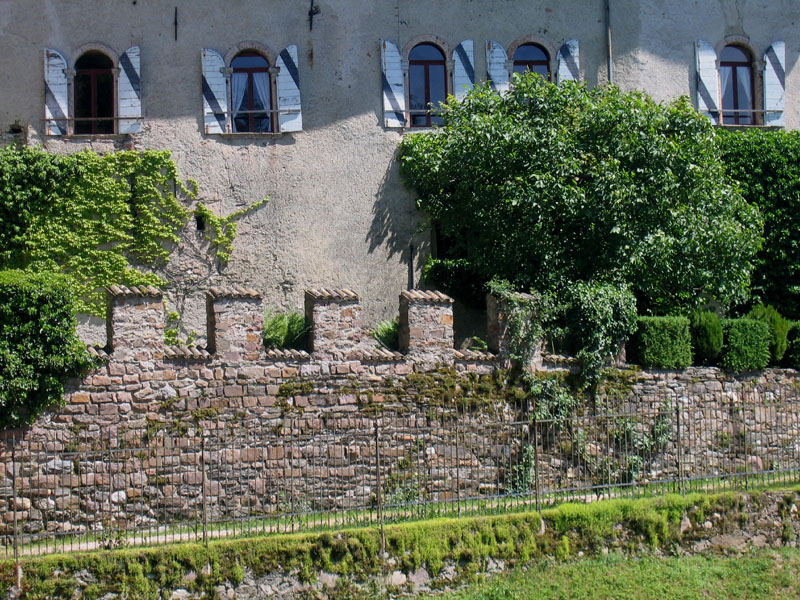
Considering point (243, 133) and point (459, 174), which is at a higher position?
point (243, 133)

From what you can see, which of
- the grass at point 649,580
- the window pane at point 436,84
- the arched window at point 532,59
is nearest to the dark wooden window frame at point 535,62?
the arched window at point 532,59

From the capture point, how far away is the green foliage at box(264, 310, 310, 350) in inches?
574

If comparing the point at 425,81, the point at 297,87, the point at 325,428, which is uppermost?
the point at 425,81

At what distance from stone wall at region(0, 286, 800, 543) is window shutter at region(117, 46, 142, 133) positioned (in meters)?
5.37

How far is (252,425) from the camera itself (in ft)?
44.0

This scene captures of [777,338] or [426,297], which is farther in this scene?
[777,338]

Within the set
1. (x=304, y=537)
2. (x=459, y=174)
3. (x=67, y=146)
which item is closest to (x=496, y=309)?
(x=459, y=174)

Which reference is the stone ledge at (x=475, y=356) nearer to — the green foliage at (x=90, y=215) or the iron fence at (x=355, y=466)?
the iron fence at (x=355, y=466)

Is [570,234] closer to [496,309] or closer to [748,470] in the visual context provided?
[496,309]

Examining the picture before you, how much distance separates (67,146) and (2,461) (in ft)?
22.8

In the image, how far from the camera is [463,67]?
61.6ft

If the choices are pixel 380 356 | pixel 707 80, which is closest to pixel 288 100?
pixel 380 356

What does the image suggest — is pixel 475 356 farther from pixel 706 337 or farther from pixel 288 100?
pixel 288 100

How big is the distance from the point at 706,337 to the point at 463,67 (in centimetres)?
699
